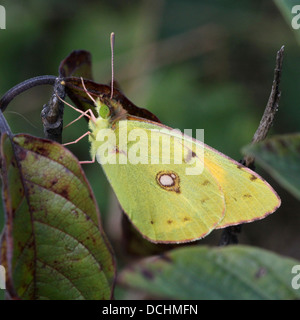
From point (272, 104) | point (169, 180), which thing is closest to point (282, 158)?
point (272, 104)

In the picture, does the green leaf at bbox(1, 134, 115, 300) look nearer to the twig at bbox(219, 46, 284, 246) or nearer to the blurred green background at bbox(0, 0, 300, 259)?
the twig at bbox(219, 46, 284, 246)

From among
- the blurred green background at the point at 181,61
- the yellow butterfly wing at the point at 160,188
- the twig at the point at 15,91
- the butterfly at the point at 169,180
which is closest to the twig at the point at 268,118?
the butterfly at the point at 169,180

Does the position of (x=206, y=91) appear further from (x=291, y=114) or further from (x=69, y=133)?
(x=69, y=133)

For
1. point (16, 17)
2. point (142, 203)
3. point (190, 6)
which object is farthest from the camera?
point (190, 6)

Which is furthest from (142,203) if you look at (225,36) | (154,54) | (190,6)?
(190,6)

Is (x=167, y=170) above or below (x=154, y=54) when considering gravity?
below

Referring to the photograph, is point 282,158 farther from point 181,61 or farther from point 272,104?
point 181,61
